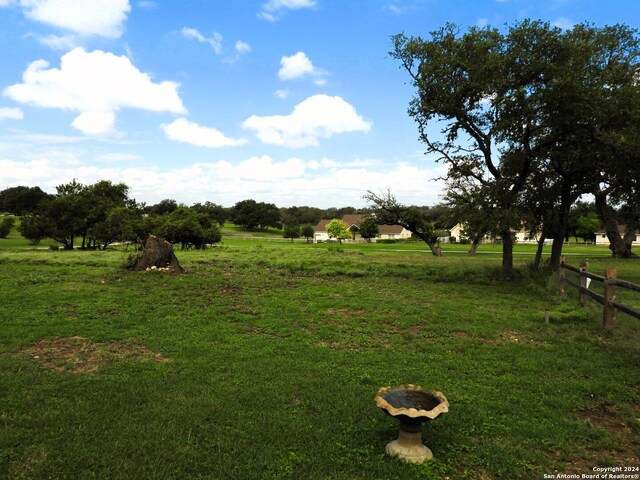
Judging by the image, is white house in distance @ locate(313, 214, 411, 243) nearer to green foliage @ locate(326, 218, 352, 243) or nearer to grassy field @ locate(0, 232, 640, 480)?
green foliage @ locate(326, 218, 352, 243)

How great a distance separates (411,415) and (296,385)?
8.81 feet

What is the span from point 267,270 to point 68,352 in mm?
14104

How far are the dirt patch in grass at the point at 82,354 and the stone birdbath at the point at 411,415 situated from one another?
4.92m

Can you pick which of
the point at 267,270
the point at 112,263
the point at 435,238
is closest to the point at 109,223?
the point at 112,263

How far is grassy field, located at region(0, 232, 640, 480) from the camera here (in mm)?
4664

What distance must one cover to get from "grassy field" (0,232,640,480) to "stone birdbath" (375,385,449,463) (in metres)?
0.18

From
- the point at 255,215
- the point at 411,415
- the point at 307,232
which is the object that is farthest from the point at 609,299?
the point at 255,215

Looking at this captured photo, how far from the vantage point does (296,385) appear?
6.69 metres

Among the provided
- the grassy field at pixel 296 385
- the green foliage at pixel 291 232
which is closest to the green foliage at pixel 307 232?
the green foliage at pixel 291 232

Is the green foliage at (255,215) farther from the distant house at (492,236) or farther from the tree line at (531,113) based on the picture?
the tree line at (531,113)

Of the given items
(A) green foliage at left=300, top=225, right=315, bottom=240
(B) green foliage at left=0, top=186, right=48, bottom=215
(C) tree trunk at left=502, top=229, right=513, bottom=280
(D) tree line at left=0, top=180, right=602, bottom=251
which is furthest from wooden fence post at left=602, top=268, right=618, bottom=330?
(A) green foliage at left=300, top=225, right=315, bottom=240

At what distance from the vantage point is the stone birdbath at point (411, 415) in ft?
14.8

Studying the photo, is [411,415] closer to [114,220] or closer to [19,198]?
[114,220]

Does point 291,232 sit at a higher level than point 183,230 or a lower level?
higher
